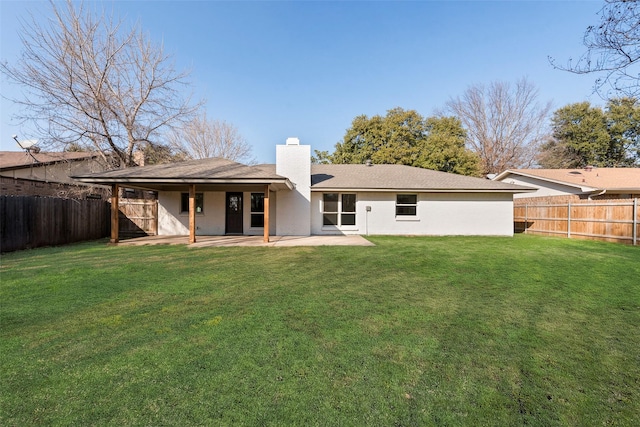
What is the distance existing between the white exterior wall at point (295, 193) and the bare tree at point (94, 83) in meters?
8.06

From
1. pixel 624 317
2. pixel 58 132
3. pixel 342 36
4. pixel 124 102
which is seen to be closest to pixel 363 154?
pixel 342 36

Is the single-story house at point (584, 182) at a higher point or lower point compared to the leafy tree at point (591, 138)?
lower

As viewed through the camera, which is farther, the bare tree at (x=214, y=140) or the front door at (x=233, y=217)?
the bare tree at (x=214, y=140)

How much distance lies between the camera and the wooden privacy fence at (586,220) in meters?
10.7

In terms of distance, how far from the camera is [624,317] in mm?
3775

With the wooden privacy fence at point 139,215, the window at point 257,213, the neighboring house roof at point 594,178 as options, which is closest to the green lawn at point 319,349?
the window at point 257,213

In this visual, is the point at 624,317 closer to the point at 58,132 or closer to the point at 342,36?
the point at 342,36

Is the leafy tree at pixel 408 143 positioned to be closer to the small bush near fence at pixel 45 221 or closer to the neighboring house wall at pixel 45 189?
the neighboring house wall at pixel 45 189

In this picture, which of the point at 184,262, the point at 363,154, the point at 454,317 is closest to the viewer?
the point at 454,317

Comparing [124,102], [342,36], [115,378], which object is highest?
[342,36]

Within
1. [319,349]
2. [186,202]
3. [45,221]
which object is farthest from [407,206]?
[45,221]

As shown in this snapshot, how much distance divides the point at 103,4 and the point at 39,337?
17077mm

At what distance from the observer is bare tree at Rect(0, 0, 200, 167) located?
13.1 meters

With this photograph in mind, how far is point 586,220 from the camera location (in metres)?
12.3
